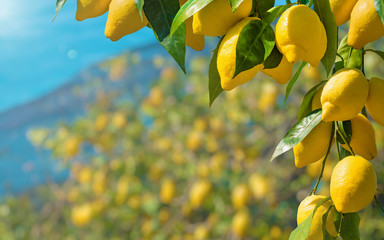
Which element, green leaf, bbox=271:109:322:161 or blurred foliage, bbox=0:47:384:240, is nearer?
green leaf, bbox=271:109:322:161

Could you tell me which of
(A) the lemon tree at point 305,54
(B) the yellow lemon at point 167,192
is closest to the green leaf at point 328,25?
(A) the lemon tree at point 305,54

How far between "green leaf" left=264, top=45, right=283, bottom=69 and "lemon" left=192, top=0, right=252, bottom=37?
27 mm

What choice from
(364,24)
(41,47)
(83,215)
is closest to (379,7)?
(364,24)

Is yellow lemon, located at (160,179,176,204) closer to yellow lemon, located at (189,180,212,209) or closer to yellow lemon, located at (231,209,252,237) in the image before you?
yellow lemon, located at (189,180,212,209)

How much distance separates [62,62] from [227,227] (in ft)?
3.97

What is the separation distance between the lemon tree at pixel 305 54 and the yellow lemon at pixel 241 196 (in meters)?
1.28

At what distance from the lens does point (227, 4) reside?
0.87 ft

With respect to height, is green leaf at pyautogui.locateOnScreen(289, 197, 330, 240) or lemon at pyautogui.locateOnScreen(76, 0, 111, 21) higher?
lemon at pyautogui.locateOnScreen(76, 0, 111, 21)

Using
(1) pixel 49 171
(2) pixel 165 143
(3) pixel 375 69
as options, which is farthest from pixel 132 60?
(3) pixel 375 69

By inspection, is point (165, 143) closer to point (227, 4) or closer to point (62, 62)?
point (62, 62)

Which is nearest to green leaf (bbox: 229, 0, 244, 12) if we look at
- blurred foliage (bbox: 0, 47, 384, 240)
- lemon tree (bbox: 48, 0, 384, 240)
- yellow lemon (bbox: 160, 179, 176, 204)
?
lemon tree (bbox: 48, 0, 384, 240)

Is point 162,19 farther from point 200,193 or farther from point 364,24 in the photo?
point 200,193

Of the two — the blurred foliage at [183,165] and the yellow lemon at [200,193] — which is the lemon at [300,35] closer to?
the blurred foliage at [183,165]

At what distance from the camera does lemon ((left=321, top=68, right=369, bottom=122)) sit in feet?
0.92
